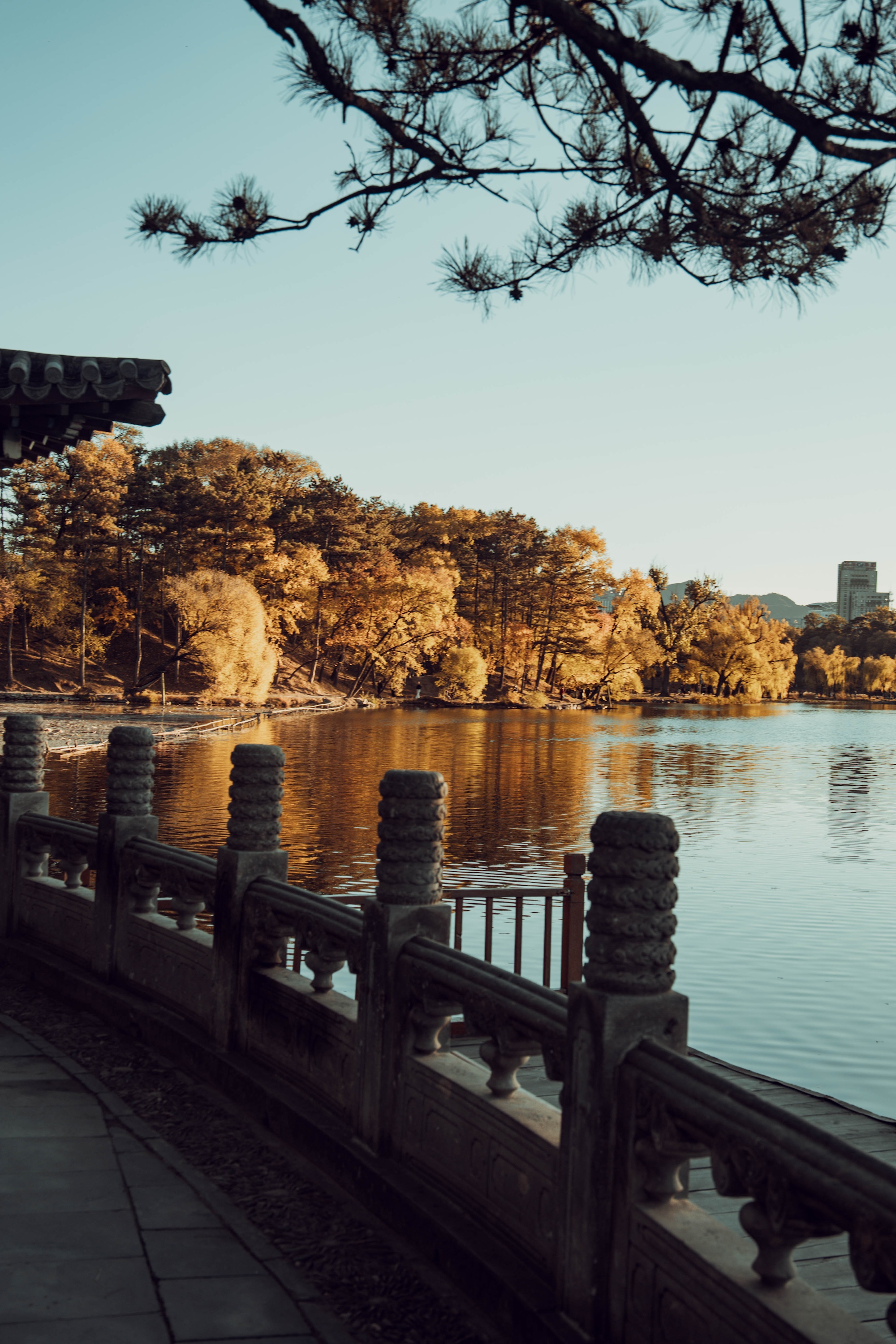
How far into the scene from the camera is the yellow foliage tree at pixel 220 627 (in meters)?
45.0

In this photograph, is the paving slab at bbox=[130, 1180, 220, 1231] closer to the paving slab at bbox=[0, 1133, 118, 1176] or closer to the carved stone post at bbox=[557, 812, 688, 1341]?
the paving slab at bbox=[0, 1133, 118, 1176]

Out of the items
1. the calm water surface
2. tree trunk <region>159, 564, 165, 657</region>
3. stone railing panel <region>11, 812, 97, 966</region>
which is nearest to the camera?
stone railing panel <region>11, 812, 97, 966</region>

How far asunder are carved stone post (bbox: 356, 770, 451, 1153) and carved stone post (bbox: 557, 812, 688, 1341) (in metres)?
1.10

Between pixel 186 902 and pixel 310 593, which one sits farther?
pixel 310 593

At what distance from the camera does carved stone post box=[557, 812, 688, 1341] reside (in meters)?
2.71

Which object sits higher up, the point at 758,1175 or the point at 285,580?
the point at 285,580

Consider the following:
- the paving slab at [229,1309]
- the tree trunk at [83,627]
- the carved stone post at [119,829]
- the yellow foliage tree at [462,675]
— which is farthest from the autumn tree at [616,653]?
the paving slab at [229,1309]

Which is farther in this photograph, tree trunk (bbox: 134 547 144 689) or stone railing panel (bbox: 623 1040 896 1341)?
tree trunk (bbox: 134 547 144 689)

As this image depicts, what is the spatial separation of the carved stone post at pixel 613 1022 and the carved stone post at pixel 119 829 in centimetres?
388

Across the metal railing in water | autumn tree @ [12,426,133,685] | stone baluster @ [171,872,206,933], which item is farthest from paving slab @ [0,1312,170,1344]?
autumn tree @ [12,426,133,685]

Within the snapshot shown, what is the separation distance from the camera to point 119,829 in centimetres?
620

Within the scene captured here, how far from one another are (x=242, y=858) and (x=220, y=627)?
4114 centimetres

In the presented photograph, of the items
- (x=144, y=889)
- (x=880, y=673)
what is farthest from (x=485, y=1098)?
(x=880, y=673)

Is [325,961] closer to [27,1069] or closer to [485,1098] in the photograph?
[485,1098]
